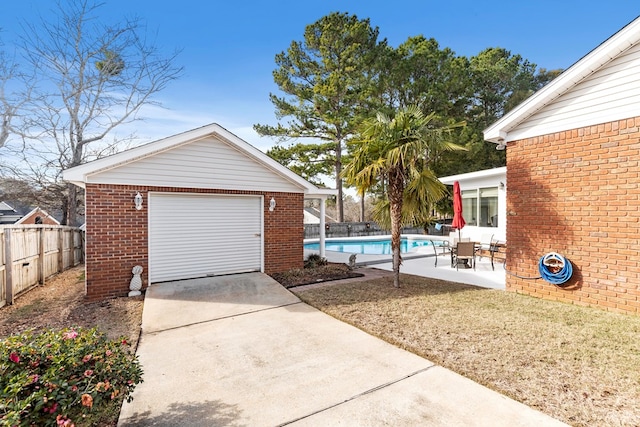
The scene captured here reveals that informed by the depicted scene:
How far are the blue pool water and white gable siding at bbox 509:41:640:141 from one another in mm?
11538

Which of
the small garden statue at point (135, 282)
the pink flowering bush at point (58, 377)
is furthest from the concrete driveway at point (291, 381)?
the small garden statue at point (135, 282)

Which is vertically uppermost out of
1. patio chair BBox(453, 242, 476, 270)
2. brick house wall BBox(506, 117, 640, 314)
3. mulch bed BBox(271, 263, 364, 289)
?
brick house wall BBox(506, 117, 640, 314)

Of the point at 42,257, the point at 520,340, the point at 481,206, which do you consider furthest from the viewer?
the point at 481,206

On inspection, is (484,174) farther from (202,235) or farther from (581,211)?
(202,235)

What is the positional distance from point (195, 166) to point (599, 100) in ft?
28.6

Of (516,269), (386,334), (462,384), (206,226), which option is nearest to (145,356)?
(386,334)

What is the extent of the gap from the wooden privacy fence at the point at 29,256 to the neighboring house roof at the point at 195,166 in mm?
1838

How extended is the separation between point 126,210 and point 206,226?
187 cm

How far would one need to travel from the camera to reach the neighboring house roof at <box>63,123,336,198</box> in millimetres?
6844

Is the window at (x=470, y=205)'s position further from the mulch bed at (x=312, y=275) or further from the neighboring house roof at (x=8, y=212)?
the neighboring house roof at (x=8, y=212)

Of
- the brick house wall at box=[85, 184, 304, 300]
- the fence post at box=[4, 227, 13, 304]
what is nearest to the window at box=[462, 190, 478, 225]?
the brick house wall at box=[85, 184, 304, 300]

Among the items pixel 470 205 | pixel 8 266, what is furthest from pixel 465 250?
pixel 8 266

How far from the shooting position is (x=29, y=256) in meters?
7.70

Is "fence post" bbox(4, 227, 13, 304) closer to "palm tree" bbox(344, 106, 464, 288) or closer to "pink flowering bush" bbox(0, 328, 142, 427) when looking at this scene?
"pink flowering bush" bbox(0, 328, 142, 427)
